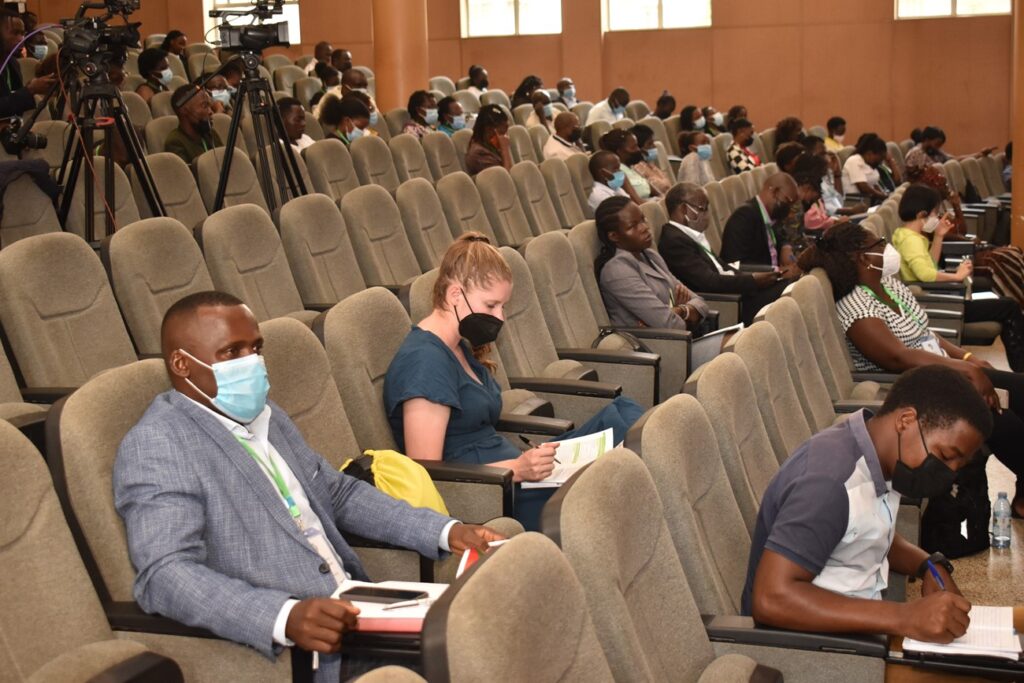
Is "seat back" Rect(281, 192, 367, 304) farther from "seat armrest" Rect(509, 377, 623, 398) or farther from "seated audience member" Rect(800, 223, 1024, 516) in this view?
"seated audience member" Rect(800, 223, 1024, 516)

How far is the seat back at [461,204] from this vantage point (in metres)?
5.98

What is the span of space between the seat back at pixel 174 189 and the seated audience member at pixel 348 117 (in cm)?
226

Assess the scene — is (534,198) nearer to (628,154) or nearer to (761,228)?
(761,228)

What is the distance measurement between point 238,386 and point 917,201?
4.57m

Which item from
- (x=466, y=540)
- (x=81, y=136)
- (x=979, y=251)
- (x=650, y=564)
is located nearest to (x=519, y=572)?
(x=650, y=564)

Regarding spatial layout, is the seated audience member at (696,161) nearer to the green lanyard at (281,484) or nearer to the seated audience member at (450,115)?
the seated audience member at (450,115)

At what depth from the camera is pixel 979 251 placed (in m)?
7.53

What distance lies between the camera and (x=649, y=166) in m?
9.05

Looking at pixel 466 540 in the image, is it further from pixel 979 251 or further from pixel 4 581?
pixel 979 251

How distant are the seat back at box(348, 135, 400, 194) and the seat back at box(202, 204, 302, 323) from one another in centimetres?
268

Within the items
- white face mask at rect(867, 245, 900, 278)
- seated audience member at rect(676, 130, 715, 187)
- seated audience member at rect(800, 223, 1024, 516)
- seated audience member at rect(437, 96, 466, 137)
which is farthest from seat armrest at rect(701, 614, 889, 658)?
seated audience member at rect(676, 130, 715, 187)

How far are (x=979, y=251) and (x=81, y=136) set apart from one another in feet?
17.6

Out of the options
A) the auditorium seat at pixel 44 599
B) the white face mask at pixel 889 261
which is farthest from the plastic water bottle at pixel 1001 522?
the auditorium seat at pixel 44 599

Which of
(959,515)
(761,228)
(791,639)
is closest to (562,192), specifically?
(761,228)
